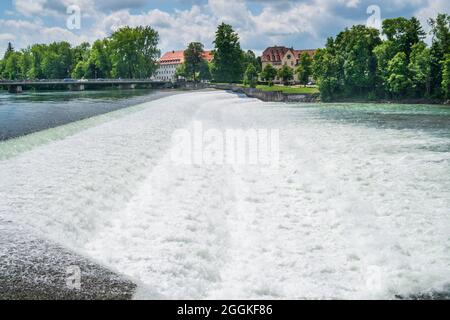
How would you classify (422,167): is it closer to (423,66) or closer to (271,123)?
(271,123)

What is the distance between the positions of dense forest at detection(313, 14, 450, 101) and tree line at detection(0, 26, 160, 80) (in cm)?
4703

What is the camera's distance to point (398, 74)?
49906mm

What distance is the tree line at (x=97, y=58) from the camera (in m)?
94.8

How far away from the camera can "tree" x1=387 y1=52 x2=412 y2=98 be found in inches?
1946

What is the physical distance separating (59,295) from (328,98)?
5543cm

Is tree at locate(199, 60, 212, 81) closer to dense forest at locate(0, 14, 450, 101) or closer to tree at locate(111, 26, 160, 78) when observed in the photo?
tree at locate(111, 26, 160, 78)

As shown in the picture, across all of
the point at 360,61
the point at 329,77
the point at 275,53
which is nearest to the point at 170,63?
the point at 275,53

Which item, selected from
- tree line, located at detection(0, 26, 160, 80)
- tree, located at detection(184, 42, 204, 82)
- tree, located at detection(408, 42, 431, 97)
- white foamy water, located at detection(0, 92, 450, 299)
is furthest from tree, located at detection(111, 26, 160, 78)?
white foamy water, located at detection(0, 92, 450, 299)

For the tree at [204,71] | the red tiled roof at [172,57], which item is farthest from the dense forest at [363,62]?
the red tiled roof at [172,57]

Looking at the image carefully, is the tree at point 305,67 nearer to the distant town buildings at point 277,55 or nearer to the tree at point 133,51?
the distant town buildings at point 277,55

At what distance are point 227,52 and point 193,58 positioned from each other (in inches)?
1049

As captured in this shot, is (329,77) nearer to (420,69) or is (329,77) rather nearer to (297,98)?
(297,98)

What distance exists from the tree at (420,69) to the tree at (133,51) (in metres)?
60.5

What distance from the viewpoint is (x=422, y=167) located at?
1091 centimetres
